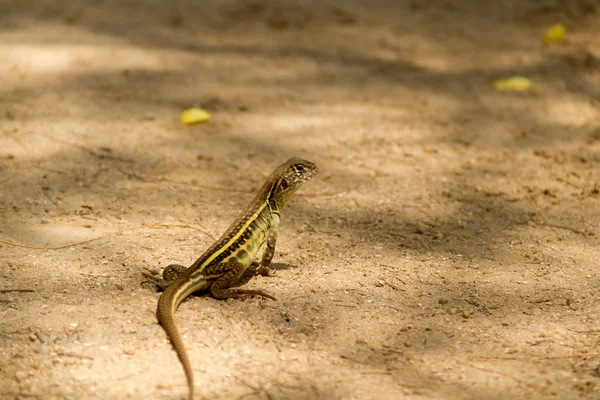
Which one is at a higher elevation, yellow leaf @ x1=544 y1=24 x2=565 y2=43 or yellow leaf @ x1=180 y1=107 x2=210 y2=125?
yellow leaf @ x1=544 y1=24 x2=565 y2=43

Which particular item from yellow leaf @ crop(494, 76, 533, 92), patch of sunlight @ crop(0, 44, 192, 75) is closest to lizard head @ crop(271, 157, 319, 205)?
patch of sunlight @ crop(0, 44, 192, 75)

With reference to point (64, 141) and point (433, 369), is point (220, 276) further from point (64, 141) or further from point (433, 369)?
point (64, 141)

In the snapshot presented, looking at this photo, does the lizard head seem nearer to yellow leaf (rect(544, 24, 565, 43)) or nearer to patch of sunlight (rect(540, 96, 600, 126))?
patch of sunlight (rect(540, 96, 600, 126))

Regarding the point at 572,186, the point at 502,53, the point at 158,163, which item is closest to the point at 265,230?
the point at 158,163

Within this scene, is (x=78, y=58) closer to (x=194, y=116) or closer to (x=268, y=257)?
(x=194, y=116)

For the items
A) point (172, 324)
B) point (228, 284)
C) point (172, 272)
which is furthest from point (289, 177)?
point (172, 324)

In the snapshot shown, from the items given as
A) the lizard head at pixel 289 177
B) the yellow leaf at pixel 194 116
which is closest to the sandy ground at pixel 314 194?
the yellow leaf at pixel 194 116
